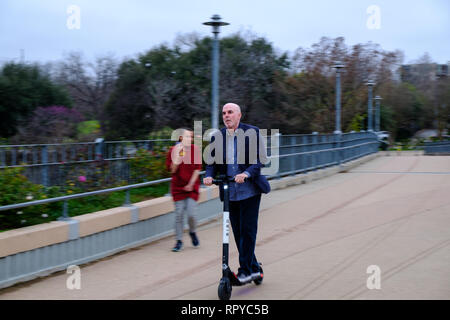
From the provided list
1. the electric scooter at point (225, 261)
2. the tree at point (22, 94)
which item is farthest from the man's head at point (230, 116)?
the tree at point (22, 94)

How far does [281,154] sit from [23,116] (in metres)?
18.8

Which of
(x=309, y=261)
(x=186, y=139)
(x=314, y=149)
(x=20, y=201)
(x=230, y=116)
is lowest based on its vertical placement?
(x=309, y=261)

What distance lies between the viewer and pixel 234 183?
18.4 ft

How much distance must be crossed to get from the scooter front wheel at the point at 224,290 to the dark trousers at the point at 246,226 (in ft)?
1.09

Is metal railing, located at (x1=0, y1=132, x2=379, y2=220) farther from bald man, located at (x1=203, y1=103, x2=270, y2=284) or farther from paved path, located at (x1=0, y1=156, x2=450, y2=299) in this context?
bald man, located at (x1=203, y1=103, x2=270, y2=284)

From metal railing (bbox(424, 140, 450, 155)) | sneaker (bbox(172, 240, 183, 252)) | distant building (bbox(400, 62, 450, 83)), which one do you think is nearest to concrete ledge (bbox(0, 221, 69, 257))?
sneaker (bbox(172, 240, 183, 252))

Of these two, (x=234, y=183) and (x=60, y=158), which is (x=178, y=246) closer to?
(x=234, y=183)

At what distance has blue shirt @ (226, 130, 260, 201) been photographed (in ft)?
18.3

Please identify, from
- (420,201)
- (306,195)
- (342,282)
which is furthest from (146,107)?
(342,282)

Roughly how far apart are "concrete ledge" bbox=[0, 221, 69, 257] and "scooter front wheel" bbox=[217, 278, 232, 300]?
2201 millimetres

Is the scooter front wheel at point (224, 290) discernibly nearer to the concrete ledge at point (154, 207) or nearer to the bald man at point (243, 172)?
the bald man at point (243, 172)

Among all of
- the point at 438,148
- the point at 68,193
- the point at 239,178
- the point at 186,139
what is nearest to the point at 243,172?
the point at 239,178

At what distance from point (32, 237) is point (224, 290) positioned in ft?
7.41

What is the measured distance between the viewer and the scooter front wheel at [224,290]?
5.34 m
